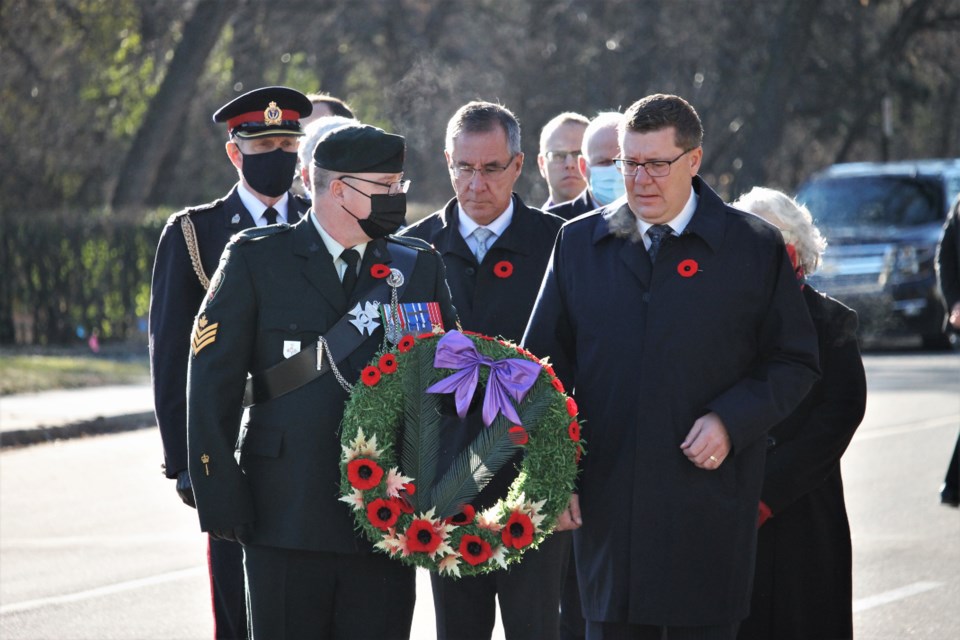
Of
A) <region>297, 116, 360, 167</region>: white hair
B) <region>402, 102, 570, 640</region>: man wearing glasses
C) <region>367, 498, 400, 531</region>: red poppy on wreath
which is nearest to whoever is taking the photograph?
<region>367, 498, 400, 531</region>: red poppy on wreath

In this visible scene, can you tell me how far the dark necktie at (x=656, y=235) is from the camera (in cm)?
455

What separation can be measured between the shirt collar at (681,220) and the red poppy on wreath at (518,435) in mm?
662

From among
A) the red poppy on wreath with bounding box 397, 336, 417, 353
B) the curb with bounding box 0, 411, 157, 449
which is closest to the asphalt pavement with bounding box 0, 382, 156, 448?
the curb with bounding box 0, 411, 157, 449

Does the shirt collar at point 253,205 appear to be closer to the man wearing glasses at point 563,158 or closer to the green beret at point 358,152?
the green beret at point 358,152

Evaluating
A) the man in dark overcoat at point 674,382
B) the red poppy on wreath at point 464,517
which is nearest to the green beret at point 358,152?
the man in dark overcoat at point 674,382

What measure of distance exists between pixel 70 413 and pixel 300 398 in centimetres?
1027

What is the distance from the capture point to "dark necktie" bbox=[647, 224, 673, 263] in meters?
4.55

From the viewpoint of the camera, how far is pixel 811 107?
3116cm

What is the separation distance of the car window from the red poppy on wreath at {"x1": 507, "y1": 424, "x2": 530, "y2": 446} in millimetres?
16031

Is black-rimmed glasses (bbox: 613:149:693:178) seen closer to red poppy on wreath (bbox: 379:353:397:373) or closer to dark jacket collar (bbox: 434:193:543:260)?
red poppy on wreath (bbox: 379:353:397:373)

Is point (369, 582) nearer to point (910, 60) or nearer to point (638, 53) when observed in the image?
point (638, 53)

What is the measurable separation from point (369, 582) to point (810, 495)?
158cm

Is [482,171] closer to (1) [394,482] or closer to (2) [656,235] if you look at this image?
(2) [656,235]

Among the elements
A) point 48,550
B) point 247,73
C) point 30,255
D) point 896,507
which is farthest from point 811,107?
point 48,550
